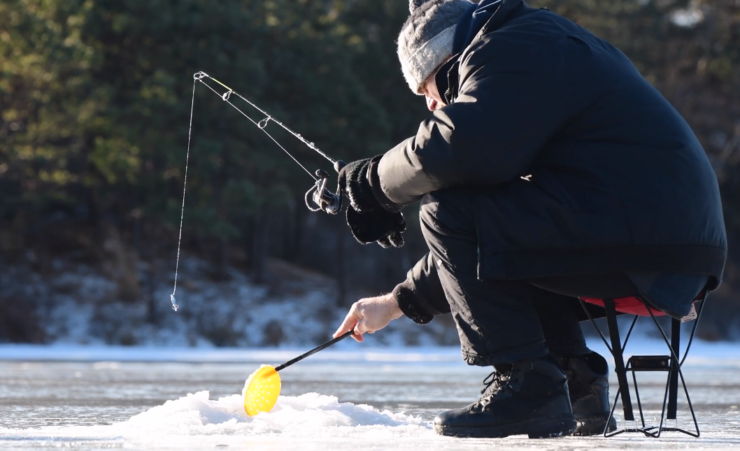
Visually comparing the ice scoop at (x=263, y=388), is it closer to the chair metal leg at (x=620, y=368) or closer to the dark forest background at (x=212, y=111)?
the chair metal leg at (x=620, y=368)

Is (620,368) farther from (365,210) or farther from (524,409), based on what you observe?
(365,210)

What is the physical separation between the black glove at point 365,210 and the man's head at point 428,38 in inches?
10.1

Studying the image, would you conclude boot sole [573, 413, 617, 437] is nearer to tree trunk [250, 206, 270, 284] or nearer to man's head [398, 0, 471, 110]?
man's head [398, 0, 471, 110]

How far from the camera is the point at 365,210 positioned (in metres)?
2.95

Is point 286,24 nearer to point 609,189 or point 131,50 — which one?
point 131,50

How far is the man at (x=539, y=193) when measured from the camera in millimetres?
2600

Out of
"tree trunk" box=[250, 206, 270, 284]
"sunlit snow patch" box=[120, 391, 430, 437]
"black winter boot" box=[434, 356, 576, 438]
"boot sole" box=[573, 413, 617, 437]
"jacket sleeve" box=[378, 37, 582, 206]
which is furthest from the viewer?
"tree trunk" box=[250, 206, 270, 284]

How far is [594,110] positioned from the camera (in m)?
2.67

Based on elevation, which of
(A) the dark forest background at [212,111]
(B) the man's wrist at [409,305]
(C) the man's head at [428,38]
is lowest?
(B) the man's wrist at [409,305]

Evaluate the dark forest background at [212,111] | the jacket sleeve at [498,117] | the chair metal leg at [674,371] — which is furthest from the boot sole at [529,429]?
the dark forest background at [212,111]

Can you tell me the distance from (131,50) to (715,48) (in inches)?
611

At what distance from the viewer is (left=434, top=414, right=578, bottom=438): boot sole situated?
106 inches

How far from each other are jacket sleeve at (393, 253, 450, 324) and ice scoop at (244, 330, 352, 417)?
0.19m

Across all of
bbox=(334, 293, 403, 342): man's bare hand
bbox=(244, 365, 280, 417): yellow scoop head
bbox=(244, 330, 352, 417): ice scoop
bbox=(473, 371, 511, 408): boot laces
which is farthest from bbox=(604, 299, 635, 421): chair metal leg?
bbox=(244, 365, 280, 417): yellow scoop head
